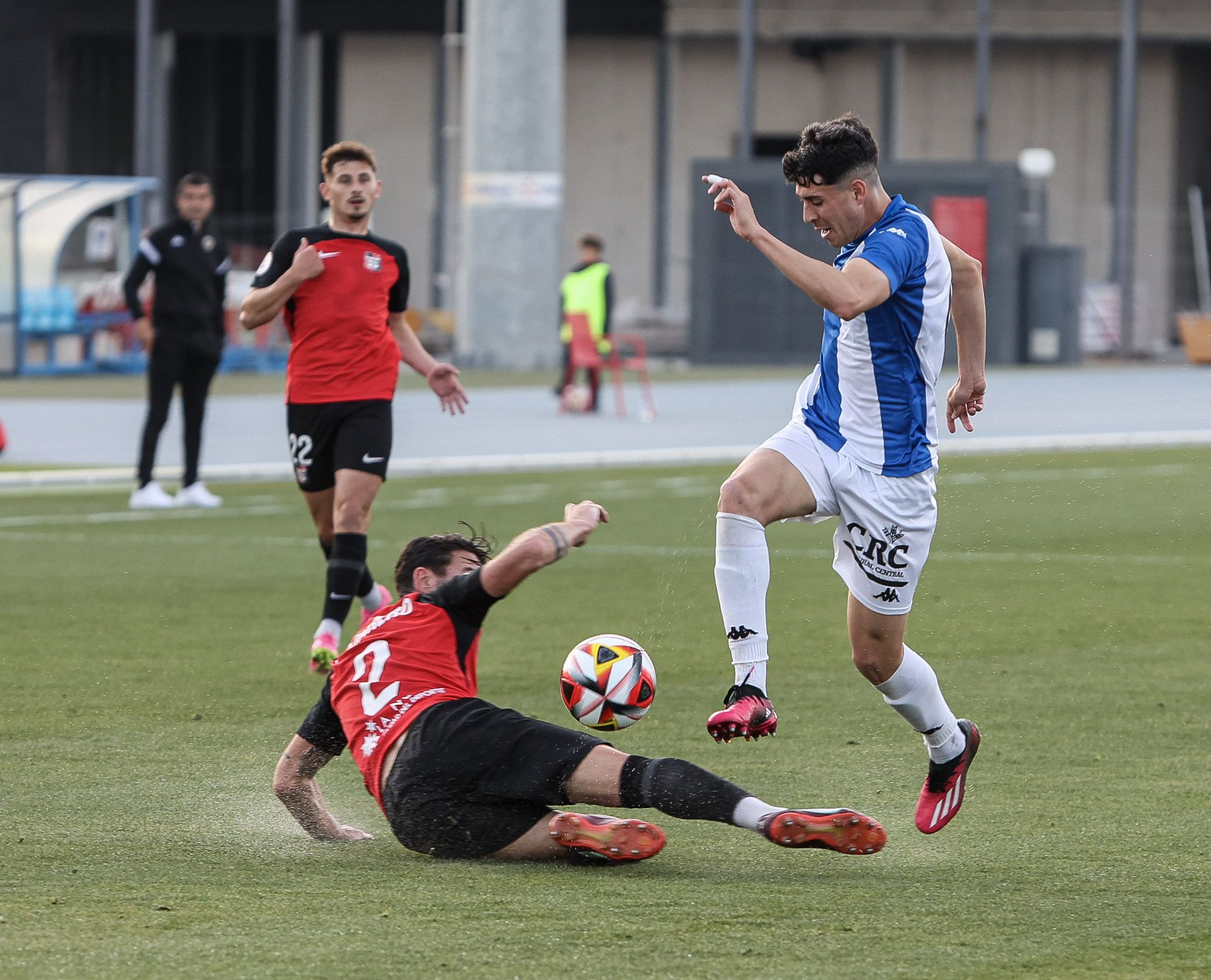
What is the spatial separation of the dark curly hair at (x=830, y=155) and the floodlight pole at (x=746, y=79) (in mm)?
29001

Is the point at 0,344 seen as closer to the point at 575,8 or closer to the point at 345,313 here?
the point at 575,8

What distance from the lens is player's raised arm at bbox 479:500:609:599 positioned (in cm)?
530

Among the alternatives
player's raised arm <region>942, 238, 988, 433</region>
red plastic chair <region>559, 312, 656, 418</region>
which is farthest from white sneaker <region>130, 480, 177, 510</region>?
player's raised arm <region>942, 238, 988, 433</region>

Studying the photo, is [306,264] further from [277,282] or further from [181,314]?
[181,314]

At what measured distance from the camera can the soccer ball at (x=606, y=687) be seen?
231 inches

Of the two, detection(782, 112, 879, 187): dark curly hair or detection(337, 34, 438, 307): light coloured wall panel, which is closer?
detection(782, 112, 879, 187): dark curly hair

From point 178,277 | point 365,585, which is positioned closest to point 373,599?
point 365,585

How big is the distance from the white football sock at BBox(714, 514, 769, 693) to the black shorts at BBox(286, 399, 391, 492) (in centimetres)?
325

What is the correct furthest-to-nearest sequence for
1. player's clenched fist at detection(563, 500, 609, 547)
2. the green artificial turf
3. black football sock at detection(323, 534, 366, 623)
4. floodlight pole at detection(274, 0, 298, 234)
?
floodlight pole at detection(274, 0, 298, 234), black football sock at detection(323, 534, 366, 623), player's clenched fist at detection(563, 500, 609, 547), the green artificial turf

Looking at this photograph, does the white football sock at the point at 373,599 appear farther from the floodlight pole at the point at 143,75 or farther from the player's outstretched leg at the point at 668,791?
the floodlight pole at the point at 143,75

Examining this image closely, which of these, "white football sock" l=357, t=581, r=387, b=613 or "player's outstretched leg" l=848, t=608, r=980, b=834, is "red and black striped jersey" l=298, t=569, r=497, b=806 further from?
"white football sock" l=357, t=581, r=387, b=613

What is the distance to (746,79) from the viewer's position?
35156 mm

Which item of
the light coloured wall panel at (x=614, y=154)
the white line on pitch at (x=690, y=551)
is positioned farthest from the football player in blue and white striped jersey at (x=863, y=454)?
the light coloured wall panel at (x=614, y=154)

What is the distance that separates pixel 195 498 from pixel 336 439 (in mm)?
6250
